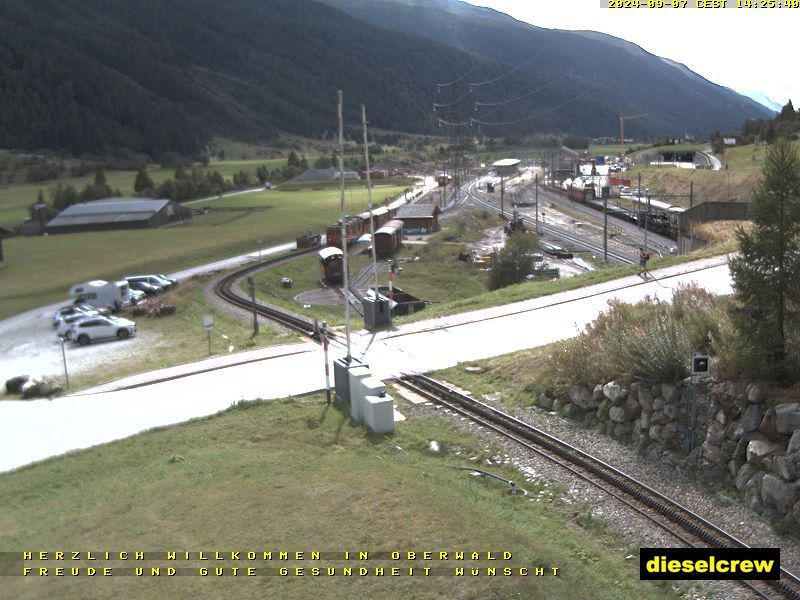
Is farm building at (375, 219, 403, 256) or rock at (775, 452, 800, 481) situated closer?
rock at (775, 452, 800, 481)

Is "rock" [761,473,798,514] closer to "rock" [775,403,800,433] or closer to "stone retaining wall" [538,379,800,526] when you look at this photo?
"stone retaining wall" [538,379,800,526]

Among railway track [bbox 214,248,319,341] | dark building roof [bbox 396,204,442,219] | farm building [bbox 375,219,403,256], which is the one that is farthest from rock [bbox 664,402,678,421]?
dark building roof [bbox 396,204,442,219]

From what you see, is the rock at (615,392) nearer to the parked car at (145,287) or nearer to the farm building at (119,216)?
the parked car at (145,287)

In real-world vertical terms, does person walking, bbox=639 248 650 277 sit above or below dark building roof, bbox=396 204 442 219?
above

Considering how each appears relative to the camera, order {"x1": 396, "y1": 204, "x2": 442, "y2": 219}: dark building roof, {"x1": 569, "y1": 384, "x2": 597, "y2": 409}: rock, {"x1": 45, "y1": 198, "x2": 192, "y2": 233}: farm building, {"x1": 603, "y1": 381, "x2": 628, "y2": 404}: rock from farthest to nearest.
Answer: {"x1": 45, "y1": 198, "x2": 192, "y2": 233}: farm building → {"x1": 396, "y1": 204, "x2": 442, "y2": 219}: dark building roof → {"x1": 569, "y1": 384, "x2": 597, "y2": 409}: rock → {"x1": 603, "y1": 381, "x2": 628, "y2": 404}: rock

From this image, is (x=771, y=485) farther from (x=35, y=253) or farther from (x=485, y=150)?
(x=485, y=150)

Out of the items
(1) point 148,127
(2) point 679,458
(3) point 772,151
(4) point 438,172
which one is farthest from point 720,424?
(1) point 148,127
